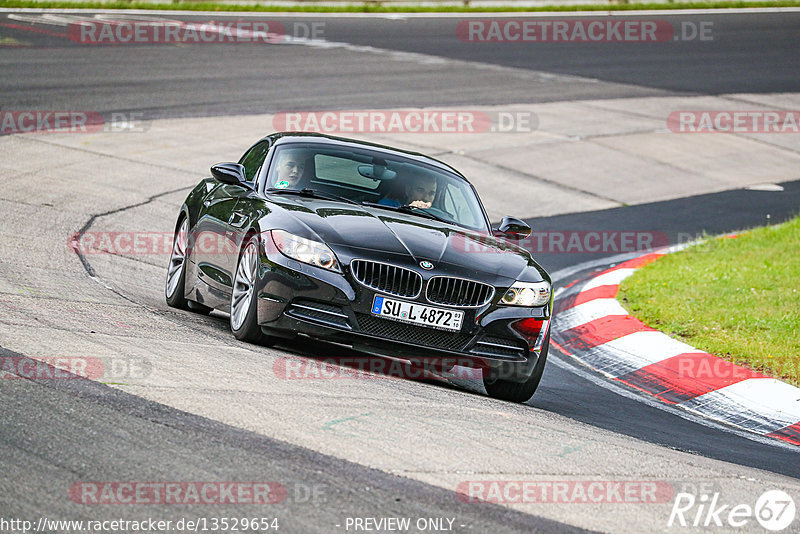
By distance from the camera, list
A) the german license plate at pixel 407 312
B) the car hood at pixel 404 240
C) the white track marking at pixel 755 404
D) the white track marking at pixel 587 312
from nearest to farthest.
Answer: the german license plate at pixel 407 312 → the car hood at pixel 404 240 → the white track marking at pixel 755 404 → the white track marking at pixel 587 312

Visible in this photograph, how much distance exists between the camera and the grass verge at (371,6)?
30.4 meters

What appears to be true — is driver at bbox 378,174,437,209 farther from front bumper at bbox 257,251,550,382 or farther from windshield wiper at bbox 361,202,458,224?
front bumper at bbox 257,251,550,382

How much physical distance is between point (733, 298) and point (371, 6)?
1077 inches

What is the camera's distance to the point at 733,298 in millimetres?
10609

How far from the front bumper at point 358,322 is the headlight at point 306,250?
0.14 ft

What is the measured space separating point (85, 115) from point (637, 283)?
996cm

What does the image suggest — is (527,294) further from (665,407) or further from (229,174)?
(229,174)

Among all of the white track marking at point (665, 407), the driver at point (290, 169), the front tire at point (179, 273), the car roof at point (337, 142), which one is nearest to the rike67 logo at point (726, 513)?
the white track marking at point (665, 407)

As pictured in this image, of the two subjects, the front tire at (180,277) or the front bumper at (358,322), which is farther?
the front tire at (180,277)

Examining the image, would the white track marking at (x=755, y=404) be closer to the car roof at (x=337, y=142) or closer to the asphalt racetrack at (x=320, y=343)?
the asphalt racetrack at (x=320, y=343)

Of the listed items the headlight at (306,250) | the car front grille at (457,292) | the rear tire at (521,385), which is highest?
the headlight at (306,250)

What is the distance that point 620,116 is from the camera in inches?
874

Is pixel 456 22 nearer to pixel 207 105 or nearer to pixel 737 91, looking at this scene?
pixel 737 91

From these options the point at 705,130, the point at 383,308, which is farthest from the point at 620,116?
the point at 383,308
